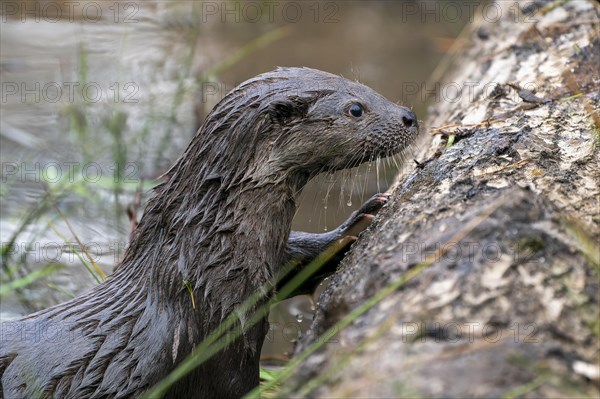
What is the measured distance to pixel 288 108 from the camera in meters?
3.30

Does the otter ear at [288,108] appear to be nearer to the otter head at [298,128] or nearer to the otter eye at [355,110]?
the otter head at [298,128]

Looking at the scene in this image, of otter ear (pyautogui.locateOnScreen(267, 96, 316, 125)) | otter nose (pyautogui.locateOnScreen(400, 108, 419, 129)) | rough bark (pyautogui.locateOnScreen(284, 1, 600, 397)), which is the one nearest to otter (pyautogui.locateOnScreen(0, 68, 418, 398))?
otter ear (pyautogui.locateOnScreen(267, 96, 316, 125))

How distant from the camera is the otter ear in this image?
10.7ft

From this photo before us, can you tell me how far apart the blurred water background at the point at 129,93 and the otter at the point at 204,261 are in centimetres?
41

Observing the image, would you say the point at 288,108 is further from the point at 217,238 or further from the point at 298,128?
the point at 217,238

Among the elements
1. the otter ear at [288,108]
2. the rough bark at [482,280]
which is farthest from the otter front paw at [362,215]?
the otter ear at [288,108]

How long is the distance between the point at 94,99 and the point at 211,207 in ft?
13.3

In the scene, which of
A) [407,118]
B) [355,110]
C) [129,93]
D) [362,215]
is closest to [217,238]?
[362,215]

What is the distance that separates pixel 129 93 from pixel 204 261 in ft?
13.8

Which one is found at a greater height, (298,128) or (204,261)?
(298,128)

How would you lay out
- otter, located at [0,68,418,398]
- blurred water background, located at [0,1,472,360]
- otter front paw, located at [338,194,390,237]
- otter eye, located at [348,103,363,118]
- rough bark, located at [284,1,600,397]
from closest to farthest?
rough bark, located at [284,1,600,397] → otter, located at [0,68,418,398] → otter eye, located at [348,103,363,118] → otter front paw, located at [338,194,390,237] → blurred water background, located at [0,1,472,360]

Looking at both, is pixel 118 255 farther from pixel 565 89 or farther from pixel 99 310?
pixel 565 89

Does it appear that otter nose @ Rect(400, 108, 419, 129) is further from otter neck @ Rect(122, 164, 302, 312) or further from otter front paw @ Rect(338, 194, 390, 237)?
otter neck @ Rect(122, 164, 302, 312)

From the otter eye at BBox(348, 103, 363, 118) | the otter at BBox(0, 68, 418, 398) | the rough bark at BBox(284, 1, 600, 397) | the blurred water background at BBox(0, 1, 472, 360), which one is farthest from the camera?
the blurred water background at BBox(0, 1, 472, 360)
